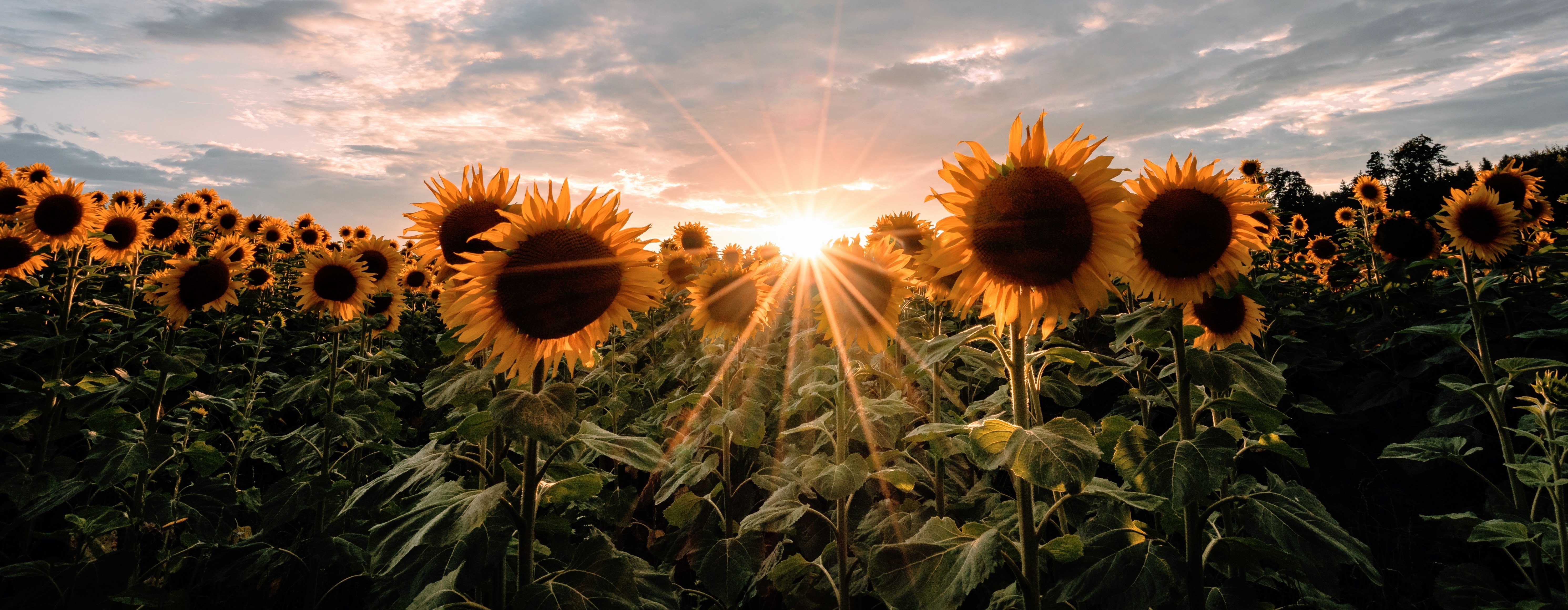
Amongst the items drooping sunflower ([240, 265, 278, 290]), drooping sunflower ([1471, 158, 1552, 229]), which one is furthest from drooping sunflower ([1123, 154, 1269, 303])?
drooping sunflower ([240, 265, 278, 290])

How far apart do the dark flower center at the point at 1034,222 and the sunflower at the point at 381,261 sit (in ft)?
16.4

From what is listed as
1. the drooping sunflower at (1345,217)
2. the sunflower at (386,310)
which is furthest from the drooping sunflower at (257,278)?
the drooping sunflower at (1345,217)

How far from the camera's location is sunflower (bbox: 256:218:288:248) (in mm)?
10914

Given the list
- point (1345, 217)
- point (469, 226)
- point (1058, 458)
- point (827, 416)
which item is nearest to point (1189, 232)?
point (1058, 458)

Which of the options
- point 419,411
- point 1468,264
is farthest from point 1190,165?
point 419,411

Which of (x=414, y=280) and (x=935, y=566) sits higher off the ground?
(x=414, y=280)

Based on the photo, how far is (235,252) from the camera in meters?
6.33

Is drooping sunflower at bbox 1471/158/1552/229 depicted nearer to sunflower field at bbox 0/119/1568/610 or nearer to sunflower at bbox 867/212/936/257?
sunflower field at bbox 0/119/1568/610

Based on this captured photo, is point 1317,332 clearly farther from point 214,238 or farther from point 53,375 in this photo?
point 214,238

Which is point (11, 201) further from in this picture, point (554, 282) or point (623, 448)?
point (623, 448)

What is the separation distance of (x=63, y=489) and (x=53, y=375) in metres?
1.14

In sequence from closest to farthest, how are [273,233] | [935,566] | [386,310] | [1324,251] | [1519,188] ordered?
[935,566], [1519,188], [386,310], [1324,251], [273,233]

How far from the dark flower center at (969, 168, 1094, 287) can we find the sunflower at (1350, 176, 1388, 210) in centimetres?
979

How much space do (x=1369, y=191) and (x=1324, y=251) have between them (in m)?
1.50
